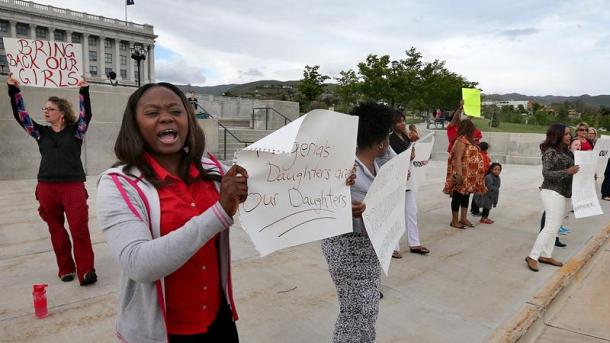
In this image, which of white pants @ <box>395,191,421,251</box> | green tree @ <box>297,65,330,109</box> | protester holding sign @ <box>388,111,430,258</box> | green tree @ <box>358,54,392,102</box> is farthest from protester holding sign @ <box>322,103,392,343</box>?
green tree @ <box>297,65,330,109</box>

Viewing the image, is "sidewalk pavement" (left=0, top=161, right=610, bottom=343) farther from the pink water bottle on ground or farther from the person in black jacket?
the person in black jacket

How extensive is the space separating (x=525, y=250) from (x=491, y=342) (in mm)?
2921

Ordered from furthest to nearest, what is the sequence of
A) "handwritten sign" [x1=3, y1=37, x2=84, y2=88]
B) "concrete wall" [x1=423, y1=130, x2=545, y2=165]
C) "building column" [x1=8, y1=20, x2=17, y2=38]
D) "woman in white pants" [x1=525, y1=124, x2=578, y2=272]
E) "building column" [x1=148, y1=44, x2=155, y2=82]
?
"building column" [x1=148, y1=44, x2=155, y2=82], "building column" [x1=8, y1=20, x2=17, y2=38], "concrete wall" [x1=423, y1=130, x2=545, y2=165], "woman in white pants" [x1=525, y1=124, x2=578, y2=272], "handwritten sign" [x1=3, y1=37, x2=84, y2=88]

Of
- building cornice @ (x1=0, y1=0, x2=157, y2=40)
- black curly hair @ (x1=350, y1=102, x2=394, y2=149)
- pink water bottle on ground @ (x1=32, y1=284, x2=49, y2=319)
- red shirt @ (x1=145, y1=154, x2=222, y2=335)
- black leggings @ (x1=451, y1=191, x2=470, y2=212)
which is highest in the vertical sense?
building cornice @ (x1=0, y1=0, x2=157, y2=40)

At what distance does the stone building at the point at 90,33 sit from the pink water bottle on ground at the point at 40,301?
78.3m

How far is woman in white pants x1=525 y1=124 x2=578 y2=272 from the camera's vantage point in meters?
4.79

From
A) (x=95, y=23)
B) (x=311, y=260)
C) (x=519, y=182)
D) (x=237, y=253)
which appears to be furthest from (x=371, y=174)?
(x=95, y=23)

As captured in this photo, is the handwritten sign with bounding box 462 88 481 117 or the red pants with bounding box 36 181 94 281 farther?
the handwritten sign with bounding box 462 88 481 117

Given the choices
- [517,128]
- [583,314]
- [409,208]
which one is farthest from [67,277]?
[517,128]

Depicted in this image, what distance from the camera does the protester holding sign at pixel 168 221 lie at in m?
1.33

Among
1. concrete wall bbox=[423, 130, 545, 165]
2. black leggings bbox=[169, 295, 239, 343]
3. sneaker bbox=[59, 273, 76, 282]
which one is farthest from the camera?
concrete wall bbox=[423, 130, 545, 165]

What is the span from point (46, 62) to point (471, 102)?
18.7 ft

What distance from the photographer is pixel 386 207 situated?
2.48 meters

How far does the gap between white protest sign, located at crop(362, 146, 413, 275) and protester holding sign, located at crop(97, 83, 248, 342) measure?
2.93 ft
